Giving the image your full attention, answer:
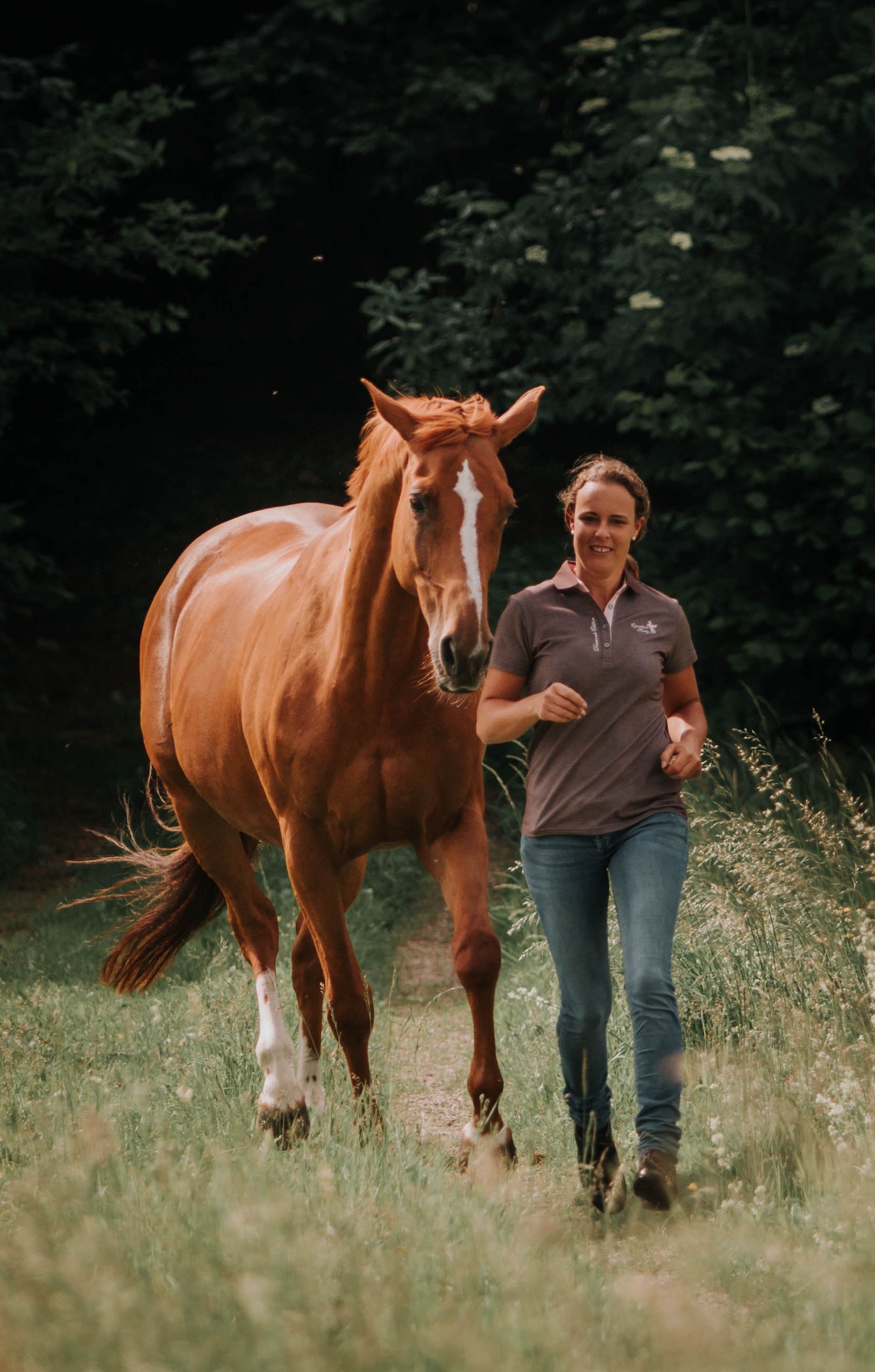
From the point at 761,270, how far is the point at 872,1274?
23.2ft

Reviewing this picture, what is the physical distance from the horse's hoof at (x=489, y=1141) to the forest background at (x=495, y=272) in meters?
5.26

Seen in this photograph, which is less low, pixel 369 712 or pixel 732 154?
pixel 732 154

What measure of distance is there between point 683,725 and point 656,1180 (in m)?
1.10

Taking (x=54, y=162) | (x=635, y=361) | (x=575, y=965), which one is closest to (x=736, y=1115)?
(x=575, y=965)

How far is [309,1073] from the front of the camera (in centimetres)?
444

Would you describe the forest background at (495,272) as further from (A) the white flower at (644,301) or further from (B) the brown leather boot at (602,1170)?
(B) the brown leather boot at (602,1170)

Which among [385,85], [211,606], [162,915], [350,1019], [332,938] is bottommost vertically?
[162,915]

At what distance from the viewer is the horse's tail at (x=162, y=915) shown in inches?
221

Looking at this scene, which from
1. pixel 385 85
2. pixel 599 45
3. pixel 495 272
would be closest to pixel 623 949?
pixel 495 272

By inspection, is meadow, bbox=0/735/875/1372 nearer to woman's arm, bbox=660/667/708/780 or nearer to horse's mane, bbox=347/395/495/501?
woman's arm, bbox=660/667/708/780

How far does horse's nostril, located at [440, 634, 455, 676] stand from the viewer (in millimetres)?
3270

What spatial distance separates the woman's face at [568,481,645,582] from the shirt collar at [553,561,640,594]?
0.10 ft

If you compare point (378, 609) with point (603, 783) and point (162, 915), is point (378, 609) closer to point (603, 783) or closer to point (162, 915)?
point (603, 783)

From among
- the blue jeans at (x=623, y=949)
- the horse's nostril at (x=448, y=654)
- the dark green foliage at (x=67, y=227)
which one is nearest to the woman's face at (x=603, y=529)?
the horse's nostril at (x=448, y=654)
